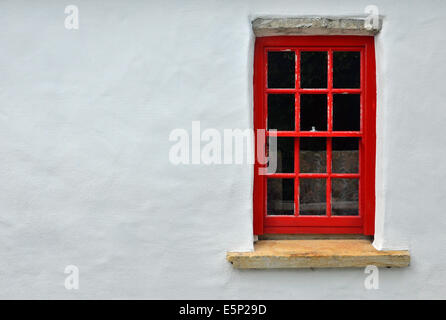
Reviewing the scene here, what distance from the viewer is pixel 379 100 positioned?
340 cm

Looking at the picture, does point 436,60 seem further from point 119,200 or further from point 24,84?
point 24,84

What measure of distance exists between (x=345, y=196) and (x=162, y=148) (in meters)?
1.61

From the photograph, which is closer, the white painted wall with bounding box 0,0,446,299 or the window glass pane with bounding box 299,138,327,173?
the white painted wall with bounding box 0,0,446,299

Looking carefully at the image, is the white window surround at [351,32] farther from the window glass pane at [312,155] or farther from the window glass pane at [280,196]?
the window glass pane at [280,196]

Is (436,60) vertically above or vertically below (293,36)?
below

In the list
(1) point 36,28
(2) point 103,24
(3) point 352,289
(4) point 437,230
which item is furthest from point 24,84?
(4) point 437,230

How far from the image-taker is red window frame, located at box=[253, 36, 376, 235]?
11.4 ft

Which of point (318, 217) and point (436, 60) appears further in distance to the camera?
point (318, 217)

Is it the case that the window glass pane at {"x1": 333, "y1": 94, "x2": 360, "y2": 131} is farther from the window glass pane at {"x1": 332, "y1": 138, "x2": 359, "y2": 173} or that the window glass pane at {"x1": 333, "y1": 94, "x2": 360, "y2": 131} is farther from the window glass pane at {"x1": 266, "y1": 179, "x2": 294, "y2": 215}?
the window glass pane at {"x1": 266, "y1": 179, "x2": 294, "y2": 215}

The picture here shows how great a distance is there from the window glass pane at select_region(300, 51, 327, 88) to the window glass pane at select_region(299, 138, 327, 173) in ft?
1.56

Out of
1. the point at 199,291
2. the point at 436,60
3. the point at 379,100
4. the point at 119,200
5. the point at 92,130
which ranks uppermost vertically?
the point at 436,60

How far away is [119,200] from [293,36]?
194cm

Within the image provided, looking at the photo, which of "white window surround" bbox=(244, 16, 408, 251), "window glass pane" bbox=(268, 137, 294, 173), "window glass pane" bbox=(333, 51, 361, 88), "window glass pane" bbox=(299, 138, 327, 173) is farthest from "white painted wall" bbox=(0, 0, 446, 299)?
"window glass pane" bbox=(299, 138, 327, 173)

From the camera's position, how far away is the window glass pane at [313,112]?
3590mm
